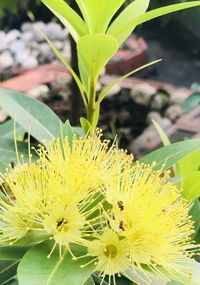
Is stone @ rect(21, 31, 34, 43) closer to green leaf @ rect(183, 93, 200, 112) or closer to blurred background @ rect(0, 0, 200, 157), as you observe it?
blurred background @ rect(0, 0, 200, 157)

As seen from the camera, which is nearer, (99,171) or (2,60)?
(99,171)

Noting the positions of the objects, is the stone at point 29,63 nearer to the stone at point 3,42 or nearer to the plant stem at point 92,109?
the stone at point 3,42

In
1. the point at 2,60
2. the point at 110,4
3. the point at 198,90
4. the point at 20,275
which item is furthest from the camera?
the point at 2,60

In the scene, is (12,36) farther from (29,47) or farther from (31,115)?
(31,115)

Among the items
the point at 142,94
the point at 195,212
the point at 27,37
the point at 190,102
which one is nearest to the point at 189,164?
the point at 195,212

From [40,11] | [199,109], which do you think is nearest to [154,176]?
[199,109]

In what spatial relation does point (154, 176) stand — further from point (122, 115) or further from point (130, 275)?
point (122, 115)
